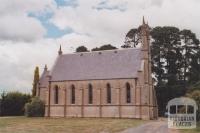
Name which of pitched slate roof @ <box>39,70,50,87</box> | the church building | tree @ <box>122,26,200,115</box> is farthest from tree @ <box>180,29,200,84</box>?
pitched slate roof @ <box>39,70,50,87</box>

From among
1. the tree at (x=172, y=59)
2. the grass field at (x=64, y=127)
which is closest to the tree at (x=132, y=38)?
the tree at (x=172, y=59)

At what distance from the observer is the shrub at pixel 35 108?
70688 mm

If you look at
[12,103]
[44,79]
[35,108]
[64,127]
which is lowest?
[64,127]

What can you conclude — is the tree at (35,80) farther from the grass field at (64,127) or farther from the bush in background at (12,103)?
the grass field at (64,127)

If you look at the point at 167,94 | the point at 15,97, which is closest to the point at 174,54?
the point at 167,94

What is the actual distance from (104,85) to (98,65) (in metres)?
3.95

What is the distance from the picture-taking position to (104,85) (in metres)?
66.4

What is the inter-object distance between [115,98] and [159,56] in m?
19.4

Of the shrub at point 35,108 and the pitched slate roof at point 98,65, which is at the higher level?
the pitched slate roof at point 98,65

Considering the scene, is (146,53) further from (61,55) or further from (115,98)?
(61,55)

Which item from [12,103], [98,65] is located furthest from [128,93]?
[12,103]

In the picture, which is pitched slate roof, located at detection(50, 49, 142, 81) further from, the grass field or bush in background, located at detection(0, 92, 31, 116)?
the grass field

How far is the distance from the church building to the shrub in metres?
1.18

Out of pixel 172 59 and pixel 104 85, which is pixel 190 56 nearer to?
pixel 172 59
